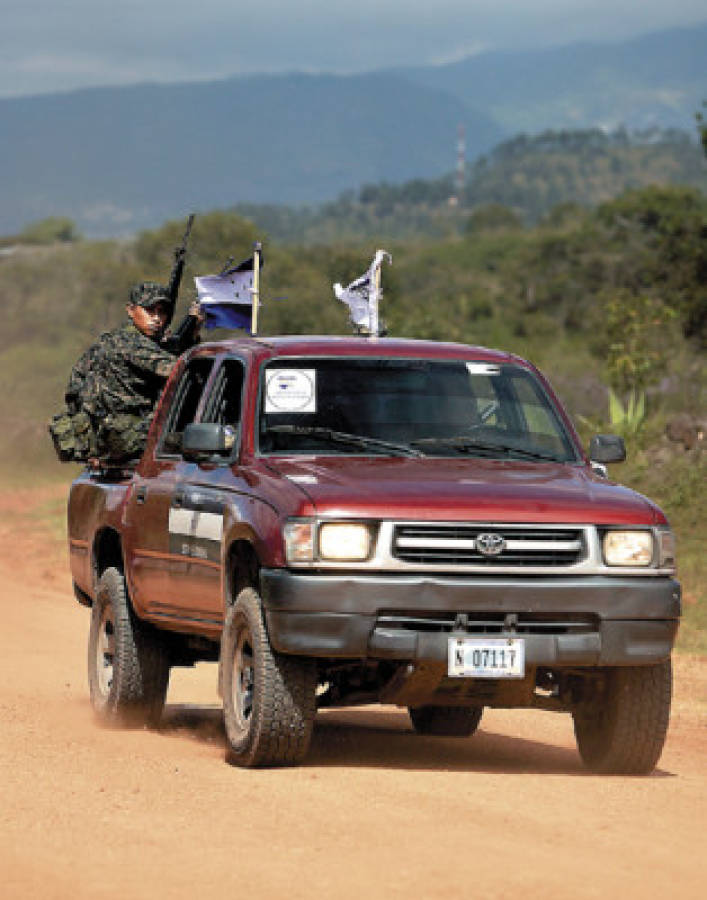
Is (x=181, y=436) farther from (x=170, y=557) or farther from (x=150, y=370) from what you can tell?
(x=150, y=370)

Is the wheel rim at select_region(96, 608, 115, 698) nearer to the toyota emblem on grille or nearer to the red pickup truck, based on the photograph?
the red pickup truck

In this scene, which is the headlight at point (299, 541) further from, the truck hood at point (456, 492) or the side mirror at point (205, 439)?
the side mirror at point (205, 439)

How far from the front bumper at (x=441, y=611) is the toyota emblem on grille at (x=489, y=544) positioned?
113mm

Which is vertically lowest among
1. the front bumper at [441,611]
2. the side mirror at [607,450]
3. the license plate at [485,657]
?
the license plate at [485,657]

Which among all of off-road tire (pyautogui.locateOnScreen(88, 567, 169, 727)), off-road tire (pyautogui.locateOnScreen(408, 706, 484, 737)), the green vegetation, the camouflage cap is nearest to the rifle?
the green vegetation

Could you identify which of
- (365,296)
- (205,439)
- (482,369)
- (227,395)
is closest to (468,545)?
(205,439)

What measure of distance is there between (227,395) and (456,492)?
1856 millimetres

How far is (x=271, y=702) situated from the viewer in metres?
8.34

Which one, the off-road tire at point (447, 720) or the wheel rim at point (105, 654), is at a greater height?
the wheel rim at point (105, 654)

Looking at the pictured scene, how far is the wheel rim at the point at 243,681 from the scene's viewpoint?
344 inches

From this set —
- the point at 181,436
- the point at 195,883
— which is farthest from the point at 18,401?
the point at 195,883

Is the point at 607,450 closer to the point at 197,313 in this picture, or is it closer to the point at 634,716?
the point at 634,716

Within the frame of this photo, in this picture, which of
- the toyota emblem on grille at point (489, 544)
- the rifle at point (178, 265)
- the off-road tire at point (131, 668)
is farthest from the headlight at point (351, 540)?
the rifle at point (178, 265)

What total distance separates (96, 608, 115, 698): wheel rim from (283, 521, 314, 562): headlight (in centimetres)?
280
